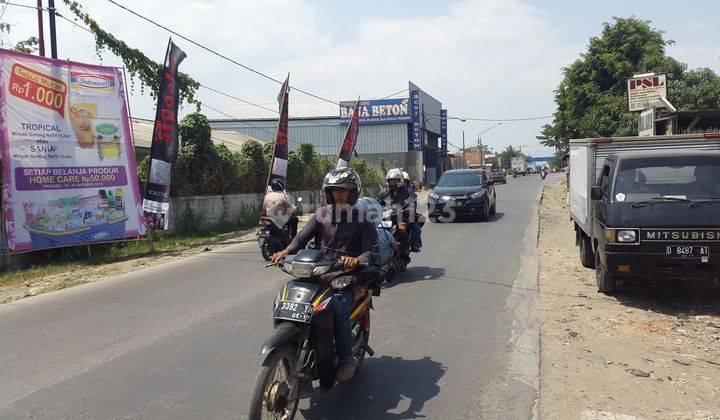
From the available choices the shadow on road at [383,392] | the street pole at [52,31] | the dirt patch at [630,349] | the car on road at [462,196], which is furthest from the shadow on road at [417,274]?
the street pole at [52,31]

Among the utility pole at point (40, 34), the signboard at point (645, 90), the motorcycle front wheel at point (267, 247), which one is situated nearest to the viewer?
the motorcycle front wheel at point (267, 247)

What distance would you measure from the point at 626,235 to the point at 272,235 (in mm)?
6258

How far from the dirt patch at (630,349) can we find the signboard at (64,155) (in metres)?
9.13

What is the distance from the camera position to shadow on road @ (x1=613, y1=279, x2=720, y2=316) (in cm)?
698

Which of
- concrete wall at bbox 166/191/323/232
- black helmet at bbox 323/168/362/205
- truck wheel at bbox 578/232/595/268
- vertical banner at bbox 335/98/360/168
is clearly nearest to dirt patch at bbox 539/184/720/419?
truck wheel at bbox 578/232/595/268

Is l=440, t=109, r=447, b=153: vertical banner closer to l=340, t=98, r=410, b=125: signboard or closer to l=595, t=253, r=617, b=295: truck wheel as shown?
Result: l=340, t=98, r=410, b=125: signboard

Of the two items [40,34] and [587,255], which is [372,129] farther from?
[587,255]

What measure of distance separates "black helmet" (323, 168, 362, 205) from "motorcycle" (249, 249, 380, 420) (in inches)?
24.8

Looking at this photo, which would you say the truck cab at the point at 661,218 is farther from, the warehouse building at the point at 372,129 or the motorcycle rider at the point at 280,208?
the warehouse building at the point at 372,129

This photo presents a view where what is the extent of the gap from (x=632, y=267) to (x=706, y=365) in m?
1.79

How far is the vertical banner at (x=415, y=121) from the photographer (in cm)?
4788

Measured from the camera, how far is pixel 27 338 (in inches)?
244

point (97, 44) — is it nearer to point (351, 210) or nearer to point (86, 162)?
point (86, 162)

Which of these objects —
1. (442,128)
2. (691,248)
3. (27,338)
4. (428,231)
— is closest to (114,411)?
(27,338)
